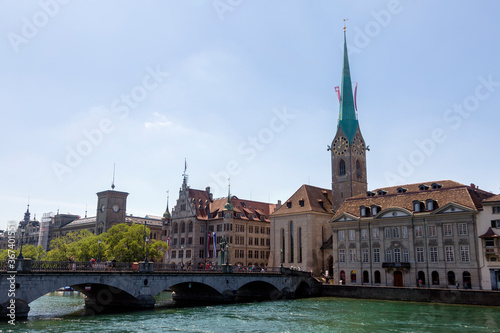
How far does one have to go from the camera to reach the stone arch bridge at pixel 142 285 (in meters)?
41.6

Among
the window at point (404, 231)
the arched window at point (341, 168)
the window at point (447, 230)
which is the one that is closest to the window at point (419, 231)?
the window at point (404, 231)

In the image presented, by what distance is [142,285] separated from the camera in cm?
5119

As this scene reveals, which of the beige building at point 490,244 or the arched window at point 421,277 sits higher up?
the beige building at point 490,244

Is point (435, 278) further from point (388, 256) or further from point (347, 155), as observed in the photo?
point (347, 155)

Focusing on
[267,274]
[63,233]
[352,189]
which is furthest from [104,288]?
[63,233]

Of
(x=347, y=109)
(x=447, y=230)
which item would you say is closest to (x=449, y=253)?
(x=447, y=230)

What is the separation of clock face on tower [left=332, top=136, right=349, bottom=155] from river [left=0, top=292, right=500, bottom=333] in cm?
4498

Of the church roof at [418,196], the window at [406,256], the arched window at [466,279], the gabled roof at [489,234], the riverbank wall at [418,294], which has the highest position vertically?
the church roof at [418,196]

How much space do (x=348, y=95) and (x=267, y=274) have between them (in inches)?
1944

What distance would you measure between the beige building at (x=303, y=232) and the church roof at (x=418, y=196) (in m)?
10.5

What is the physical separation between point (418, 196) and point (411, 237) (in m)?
6.38

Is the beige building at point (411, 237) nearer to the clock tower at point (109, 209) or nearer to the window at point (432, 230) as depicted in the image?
the window at point (432, 230)

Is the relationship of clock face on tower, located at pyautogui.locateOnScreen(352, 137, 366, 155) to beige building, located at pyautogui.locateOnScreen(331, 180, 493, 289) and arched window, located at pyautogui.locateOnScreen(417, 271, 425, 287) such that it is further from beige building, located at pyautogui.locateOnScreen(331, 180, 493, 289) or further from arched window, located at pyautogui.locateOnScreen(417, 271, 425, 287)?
arched window, located at pyautogui.locateOnScreen(417, 271, 425, 287)

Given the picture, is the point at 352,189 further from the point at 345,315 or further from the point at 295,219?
the point at 345,315
